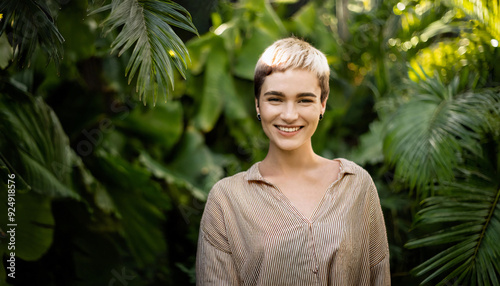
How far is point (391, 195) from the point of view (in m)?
3.40

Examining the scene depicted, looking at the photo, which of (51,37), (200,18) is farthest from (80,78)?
(51,37)

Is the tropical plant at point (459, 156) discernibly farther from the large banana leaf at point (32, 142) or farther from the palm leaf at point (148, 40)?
the large banana leaf at point (32, 142)

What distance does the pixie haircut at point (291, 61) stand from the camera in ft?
5.78

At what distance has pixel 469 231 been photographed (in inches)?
93.7

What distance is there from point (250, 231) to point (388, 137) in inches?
57.7

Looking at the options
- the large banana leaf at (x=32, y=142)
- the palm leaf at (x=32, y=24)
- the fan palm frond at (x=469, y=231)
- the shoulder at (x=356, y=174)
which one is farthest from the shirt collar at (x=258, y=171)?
the large banana leaf at (x=32, y=142)

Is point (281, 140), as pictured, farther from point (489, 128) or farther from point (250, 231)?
point (489, 128)

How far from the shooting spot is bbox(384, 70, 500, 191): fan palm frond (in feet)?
8.27

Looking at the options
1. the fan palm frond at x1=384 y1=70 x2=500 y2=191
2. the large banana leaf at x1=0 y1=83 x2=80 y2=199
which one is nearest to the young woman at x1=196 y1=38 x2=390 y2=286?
the fan palm frond at x1=384 y1=70 x2=500 y2=191

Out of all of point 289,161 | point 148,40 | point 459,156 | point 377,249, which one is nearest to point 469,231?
point 459,156

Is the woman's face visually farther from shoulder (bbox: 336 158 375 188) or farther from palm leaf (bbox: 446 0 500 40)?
palm leaf (bbox: 446 0 500 40)

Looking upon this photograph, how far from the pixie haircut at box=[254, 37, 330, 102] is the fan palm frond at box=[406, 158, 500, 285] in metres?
1.07

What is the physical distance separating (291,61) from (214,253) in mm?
770

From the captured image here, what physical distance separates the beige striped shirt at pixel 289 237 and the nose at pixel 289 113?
26 cm
